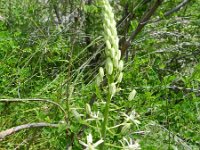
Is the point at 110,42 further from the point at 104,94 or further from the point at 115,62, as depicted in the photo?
the point at 104,94

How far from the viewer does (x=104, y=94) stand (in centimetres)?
364

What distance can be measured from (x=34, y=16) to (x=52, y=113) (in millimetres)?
2791

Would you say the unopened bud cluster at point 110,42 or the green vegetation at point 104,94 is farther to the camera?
the green vegetation at point 104,94

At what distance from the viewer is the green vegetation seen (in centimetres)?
226

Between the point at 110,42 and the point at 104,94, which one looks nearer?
the point at 110,42

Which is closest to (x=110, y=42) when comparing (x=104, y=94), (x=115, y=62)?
(x=115, y=62)

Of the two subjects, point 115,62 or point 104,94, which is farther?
point 104,94

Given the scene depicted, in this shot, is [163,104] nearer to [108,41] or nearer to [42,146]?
[42,146]

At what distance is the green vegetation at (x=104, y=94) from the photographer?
2257 millimetres

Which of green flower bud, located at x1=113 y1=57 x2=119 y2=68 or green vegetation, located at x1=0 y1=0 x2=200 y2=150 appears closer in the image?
green flower bud, located at x1=113 y1=57 x2=119 y2=68

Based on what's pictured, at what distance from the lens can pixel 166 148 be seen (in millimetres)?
3105

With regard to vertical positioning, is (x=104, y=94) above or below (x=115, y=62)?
below

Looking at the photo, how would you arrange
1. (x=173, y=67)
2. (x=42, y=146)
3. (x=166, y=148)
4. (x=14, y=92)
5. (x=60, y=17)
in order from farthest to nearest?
(x=60, y=17) → (x=173, y=67) → (x=14, y=92) → (x=42, y=146) → (x=166, y=148)

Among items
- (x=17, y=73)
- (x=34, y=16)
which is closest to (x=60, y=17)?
(x=34, y=16)
